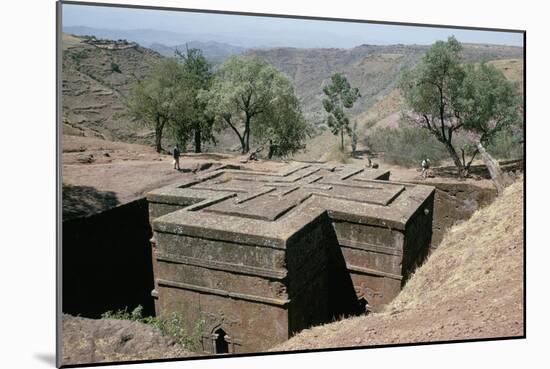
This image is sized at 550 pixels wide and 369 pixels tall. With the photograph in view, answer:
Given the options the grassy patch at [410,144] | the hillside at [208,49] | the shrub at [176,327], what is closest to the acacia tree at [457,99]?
the grassy patch at [410,144]

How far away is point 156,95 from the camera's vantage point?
6633 millimetres

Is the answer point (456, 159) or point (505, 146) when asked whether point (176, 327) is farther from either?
point (505, 146)

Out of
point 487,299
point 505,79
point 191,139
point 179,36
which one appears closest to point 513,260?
point 487,299

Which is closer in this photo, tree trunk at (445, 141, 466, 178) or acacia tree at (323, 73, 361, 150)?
acacia tree at (323, 73, 361, 150)

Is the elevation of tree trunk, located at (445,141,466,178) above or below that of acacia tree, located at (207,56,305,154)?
below

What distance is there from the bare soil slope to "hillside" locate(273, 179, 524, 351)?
4.31 feet

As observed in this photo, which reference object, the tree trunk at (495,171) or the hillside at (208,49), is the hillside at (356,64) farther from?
the tree trunk at (495,171)

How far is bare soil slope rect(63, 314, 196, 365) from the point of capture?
17.4 ft

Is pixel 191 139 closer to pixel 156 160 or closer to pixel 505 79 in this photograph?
pixel 156 160

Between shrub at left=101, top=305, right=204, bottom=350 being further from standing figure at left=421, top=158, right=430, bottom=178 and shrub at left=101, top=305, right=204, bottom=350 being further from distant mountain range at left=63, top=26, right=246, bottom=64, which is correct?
standing figure at left=421, top=158, right=430, bottom=178

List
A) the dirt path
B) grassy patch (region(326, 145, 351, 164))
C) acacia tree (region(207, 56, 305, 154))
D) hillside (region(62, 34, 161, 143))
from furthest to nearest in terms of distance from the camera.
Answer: grassy patch (region(326, 145, 351, 164)) → acacia tree (region(207, 56, 305, 154)) → the dirt path → hillside (region(62, 34, 161, 143))

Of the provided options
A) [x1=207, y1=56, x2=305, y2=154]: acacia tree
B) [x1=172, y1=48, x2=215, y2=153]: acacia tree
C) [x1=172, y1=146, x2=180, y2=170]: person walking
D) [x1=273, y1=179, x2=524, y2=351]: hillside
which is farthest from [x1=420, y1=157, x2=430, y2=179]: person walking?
[x1=172, y1=146, x2=180, y2=170]: person walking

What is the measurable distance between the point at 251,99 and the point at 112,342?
355 centimetres

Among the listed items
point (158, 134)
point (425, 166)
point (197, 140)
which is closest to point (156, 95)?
point (158, 134)
